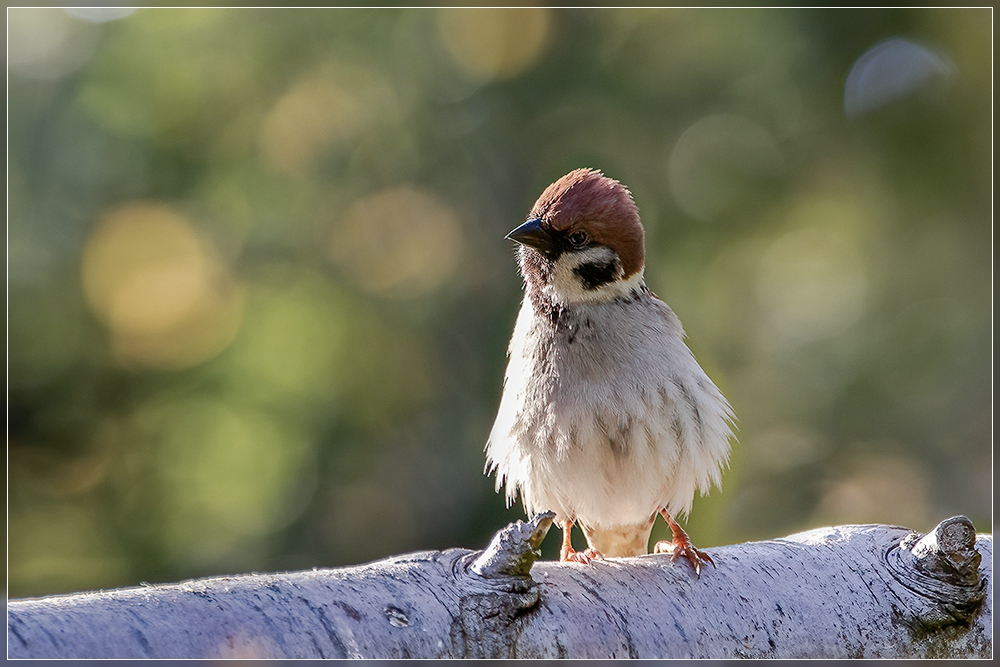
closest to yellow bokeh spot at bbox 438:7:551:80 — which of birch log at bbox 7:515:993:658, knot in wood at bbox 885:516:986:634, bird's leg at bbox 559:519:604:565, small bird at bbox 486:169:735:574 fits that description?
small bird at bbox 486:169:735:574

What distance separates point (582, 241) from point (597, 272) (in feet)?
0.49

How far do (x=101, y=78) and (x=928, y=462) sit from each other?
649 centimetres

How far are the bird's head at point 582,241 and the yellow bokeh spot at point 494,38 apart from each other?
10.4 feet

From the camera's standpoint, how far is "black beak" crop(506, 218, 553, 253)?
3127 millimetres

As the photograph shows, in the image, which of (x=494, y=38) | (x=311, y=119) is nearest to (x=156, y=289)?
(x=311, y=119)

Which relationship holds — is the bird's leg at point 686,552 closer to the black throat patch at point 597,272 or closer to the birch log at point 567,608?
the birch log at point 567,608

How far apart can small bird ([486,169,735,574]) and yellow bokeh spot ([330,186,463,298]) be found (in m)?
2.87

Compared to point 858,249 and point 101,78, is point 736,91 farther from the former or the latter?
point 101,78

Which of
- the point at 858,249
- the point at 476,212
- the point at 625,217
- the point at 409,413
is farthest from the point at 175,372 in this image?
the point at 858,249

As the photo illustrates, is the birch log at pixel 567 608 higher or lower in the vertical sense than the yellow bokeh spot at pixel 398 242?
lower

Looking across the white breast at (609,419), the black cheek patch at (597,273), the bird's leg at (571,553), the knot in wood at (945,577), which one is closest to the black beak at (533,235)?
the black cheek patch at (597,273)

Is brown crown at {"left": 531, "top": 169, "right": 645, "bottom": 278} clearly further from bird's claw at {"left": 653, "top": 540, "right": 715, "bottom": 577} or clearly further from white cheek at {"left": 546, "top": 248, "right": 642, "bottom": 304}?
bird's claw at {"left": 653, "top": 540, "right": 715, "bottom": 577}

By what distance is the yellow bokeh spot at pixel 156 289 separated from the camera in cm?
577

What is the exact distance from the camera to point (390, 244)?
6.25m
